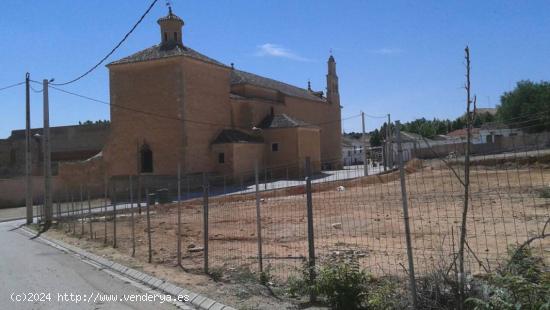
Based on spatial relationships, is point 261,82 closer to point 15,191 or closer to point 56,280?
point 15,191

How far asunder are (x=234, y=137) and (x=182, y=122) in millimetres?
5140

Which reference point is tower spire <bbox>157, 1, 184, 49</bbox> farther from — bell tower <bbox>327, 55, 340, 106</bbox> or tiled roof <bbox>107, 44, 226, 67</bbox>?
bell tower <bbox>327, 55, 340, 106</bbox>

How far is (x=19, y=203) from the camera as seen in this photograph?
4469 centimetres

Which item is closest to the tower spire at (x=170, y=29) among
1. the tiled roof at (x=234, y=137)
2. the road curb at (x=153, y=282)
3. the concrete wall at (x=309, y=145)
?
the tiled roof at (x=234, y=137)

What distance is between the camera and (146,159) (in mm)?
44469

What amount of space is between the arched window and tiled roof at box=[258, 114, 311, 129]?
11.3 metres

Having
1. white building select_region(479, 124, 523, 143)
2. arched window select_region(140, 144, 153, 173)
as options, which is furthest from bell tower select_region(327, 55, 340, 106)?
arched window select_region(140, 144, 153, 173)

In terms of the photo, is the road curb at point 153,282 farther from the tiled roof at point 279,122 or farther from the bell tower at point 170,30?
the tiled roof at point 279,122

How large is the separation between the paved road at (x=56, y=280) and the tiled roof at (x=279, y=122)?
3452 cm

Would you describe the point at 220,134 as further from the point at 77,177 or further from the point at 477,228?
the point at 477,228

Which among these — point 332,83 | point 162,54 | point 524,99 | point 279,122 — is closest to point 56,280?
point 162,54

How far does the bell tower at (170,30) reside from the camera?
45688mm

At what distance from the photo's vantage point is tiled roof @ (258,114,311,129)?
4835 centimetres

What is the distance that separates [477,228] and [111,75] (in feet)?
125
